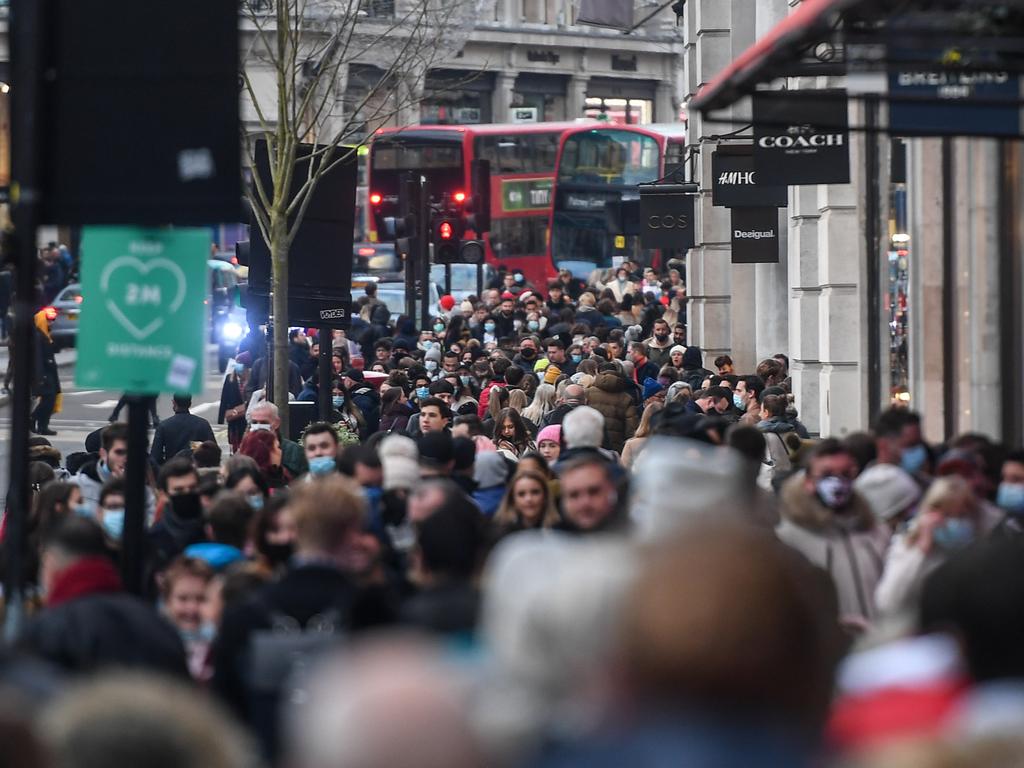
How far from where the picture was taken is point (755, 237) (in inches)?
850

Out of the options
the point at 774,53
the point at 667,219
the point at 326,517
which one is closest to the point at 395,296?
the point at 667,219

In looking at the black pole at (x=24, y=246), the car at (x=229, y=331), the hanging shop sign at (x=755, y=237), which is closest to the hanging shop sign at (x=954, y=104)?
the black pole at (x=24, y=246)

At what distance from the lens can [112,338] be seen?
7.11 metres

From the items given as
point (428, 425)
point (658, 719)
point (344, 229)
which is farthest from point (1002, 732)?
point (344, 229)

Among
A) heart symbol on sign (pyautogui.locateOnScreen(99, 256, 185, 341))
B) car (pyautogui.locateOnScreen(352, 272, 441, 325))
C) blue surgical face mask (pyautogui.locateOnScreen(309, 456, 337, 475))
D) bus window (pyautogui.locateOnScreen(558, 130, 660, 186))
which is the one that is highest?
bus window (pyautogui.locateOnScreen(558, 130, 660, 186))

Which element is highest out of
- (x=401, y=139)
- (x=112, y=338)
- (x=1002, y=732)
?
(x=401, y=139)

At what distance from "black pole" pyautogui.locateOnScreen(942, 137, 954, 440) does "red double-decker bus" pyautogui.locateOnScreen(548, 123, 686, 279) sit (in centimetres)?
3502

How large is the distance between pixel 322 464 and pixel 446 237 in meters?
19.4

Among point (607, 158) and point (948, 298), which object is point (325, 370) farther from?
point (607, 158)

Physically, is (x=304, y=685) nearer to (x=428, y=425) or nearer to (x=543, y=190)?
(x=428, y=425)

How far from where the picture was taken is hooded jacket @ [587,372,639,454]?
15.2m

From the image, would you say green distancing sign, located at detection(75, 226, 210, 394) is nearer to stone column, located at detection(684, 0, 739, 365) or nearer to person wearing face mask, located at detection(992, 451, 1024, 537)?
person wearing face mask, located at detection(992, 451, 1024, 537)

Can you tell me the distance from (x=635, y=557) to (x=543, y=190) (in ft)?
154

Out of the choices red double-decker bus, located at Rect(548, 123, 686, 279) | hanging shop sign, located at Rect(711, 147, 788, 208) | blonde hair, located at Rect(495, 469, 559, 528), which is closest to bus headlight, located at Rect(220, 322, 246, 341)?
red double-decker bus, located at Rect(548, 123, 686, 279)
